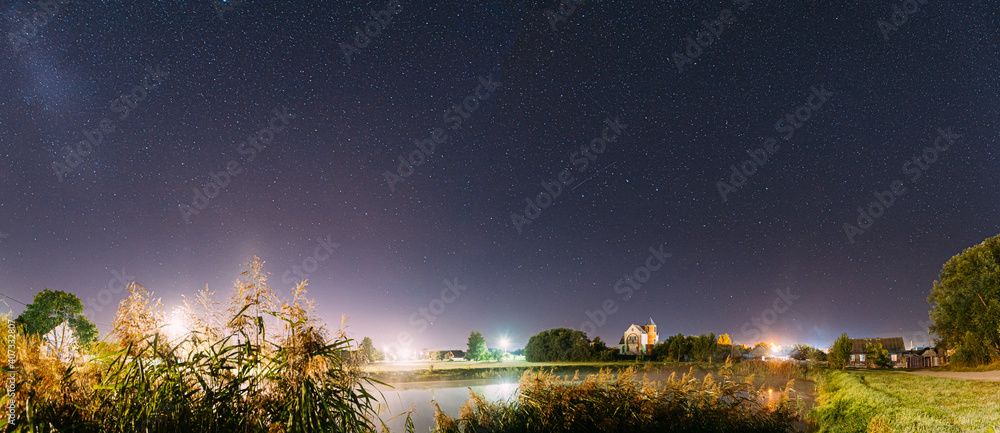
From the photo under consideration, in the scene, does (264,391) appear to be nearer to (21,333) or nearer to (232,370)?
(232,370)

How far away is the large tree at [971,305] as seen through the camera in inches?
1239

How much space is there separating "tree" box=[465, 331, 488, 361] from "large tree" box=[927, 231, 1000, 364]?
198 ft

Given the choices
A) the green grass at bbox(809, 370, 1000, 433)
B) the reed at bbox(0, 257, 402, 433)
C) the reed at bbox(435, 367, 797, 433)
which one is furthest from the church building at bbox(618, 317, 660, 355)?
the reed at bbox(0, 257, 402, 433)

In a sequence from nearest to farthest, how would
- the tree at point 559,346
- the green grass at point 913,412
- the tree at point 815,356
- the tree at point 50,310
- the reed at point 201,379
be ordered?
the reed at point 201,379 → the green grass at point 913,412 → the tree at point 50,310 → the tree at point 815,356 → the tree at point 559,346

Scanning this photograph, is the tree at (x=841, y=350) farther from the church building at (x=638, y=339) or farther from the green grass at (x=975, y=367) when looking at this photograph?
the church building at (x=638, y=339)

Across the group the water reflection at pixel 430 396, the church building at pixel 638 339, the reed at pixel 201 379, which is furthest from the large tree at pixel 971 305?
the church building at pixel 638 339

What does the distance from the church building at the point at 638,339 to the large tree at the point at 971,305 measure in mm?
50959

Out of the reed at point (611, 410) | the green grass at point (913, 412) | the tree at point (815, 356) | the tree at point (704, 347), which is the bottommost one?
the tree at point (815, 356)

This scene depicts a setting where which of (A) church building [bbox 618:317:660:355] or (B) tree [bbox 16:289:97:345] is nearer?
(B) tree [bbox 16:289:97:345]

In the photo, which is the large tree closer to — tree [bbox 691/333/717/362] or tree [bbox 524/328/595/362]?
tree [bbox 691/333/717/362]

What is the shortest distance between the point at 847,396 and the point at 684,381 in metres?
12.4

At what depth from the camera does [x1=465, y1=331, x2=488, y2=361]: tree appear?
82.7 metres

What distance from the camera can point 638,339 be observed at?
87562 mm

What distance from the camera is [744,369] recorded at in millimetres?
33625
